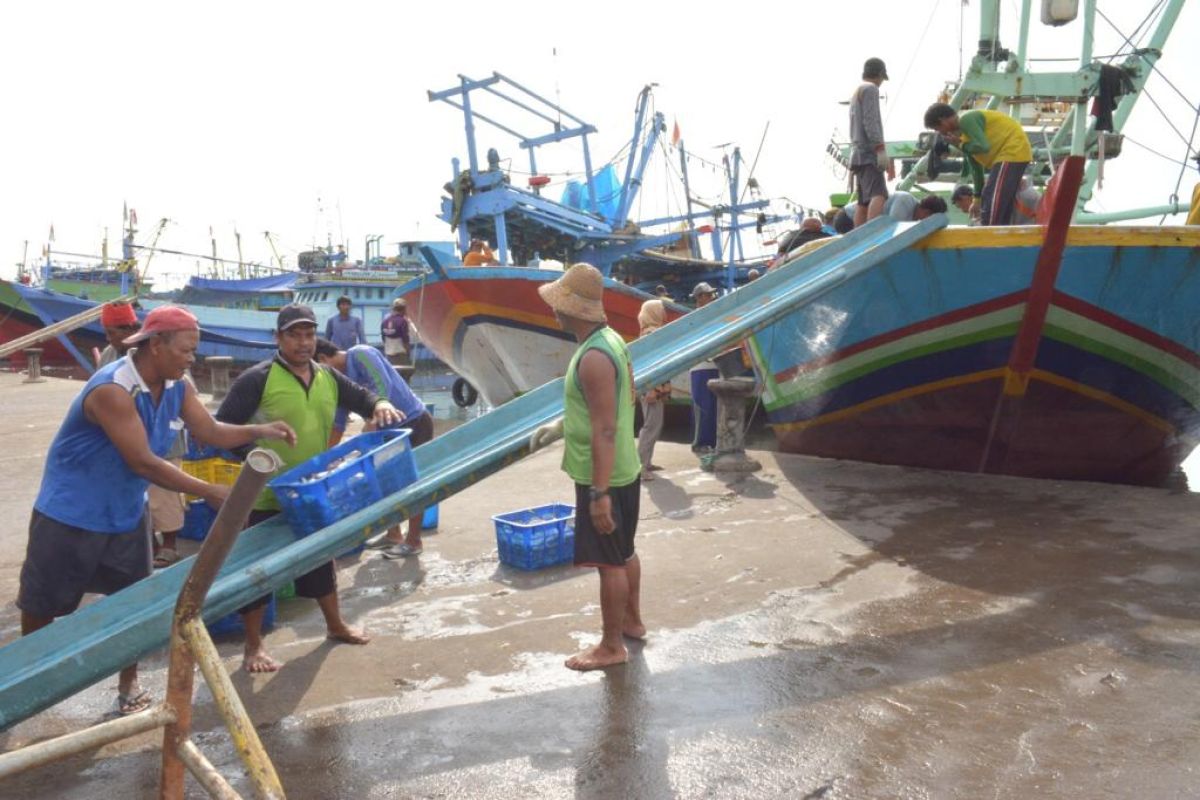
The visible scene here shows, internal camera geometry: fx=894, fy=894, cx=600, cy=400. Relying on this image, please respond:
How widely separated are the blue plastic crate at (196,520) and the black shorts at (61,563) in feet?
7.35

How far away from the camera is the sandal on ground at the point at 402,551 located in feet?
17.3

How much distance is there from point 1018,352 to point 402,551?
13.5ft

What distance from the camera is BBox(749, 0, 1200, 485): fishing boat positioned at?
5.32 meters

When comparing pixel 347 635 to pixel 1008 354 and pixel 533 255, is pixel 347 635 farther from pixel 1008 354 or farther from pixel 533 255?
pixel 533 255

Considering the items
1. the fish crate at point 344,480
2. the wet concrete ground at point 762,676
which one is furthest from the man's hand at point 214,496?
the wet concrete ground at point 762,676

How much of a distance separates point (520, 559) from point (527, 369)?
7967 millimetres

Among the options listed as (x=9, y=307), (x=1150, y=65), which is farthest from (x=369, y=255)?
(x=1150, y=65)

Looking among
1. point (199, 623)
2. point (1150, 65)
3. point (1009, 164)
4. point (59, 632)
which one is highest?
point (1150, 65)

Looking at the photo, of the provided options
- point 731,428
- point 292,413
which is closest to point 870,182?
point 731,428

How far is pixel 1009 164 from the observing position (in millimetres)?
6137

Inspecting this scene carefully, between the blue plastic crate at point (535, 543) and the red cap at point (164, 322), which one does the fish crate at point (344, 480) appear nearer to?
the red cap at point (164, 322)

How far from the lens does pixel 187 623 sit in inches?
80.3

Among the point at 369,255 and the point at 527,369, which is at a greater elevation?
the point at 369,255

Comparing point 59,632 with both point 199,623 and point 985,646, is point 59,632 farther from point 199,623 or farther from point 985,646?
point 985,646
